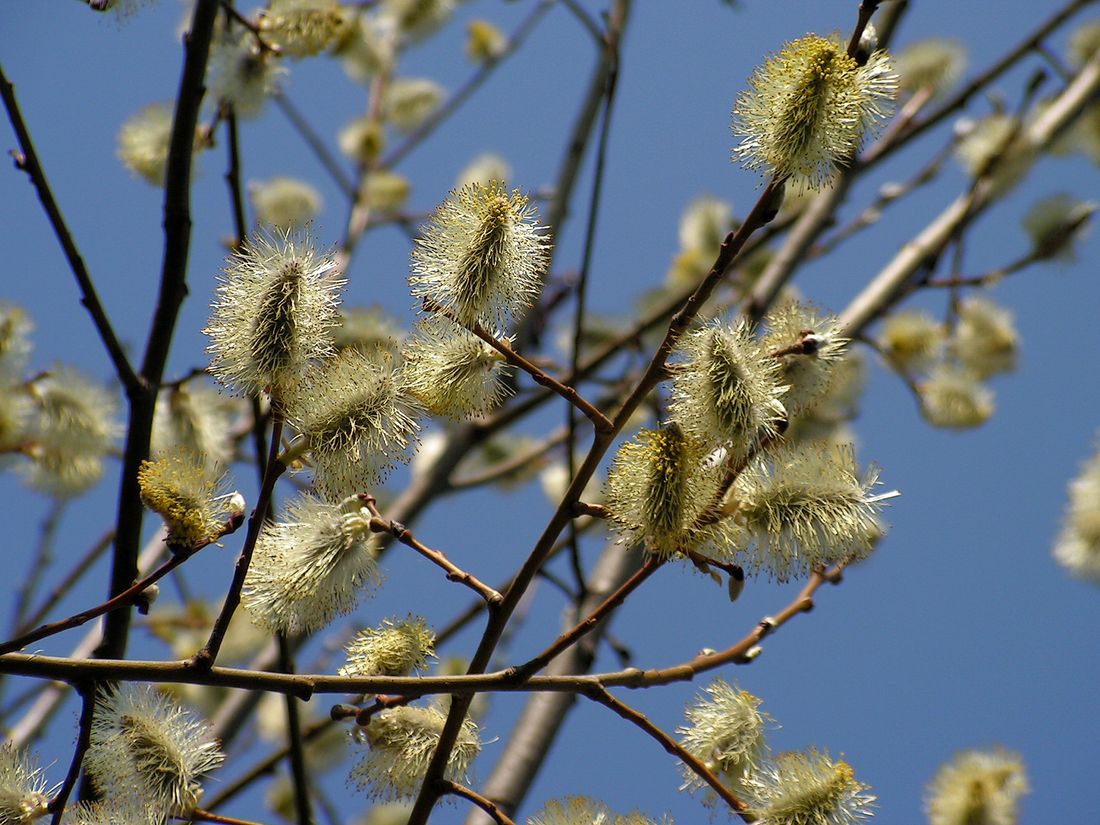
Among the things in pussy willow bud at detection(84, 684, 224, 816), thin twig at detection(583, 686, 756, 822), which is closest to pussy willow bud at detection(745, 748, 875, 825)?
thin twig at detection(583, 686, 756, 822)

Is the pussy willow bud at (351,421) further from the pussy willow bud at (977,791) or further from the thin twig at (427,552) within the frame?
the pussy willow bud at (977,791)

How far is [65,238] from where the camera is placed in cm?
152

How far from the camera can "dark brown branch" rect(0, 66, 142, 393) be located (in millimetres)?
1496

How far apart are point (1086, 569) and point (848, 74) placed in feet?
7.70

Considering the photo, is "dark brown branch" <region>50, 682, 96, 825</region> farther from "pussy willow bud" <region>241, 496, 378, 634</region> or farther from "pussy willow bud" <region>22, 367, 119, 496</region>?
"pussy willow bud" <region>22, 367, 119, 496</region>

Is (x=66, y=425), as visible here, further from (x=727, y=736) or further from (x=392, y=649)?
(x=727, y=736)

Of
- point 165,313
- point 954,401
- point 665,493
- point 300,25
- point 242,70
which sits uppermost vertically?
point 954,401

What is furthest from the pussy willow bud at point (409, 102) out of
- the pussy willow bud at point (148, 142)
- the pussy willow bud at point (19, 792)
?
the pussy willow bud at point (19, 792)

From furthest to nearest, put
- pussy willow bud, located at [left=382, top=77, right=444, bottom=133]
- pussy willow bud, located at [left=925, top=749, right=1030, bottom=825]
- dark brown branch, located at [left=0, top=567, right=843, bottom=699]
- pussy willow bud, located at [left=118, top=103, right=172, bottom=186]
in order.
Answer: pussy willow bud, located at [left=382, top=77, right=444, bottom=133] → pussy willow bud, located at [left=118, top=103, right=172, bottom=186] → pussy willow bud, located at [left=925, top=749, right=1030, bottom=825] → dark brown branch, located at [left=0, top=567, right=843, bottom=699]

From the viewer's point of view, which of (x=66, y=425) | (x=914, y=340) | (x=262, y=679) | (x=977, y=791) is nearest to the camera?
(x=262, y=679)

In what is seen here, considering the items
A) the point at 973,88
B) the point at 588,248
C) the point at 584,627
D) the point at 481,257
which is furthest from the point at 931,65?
the point at 584,627

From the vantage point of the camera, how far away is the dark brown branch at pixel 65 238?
58.9 inches

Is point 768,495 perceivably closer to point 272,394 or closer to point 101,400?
point 272,394

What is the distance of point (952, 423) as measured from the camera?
3.14 m
